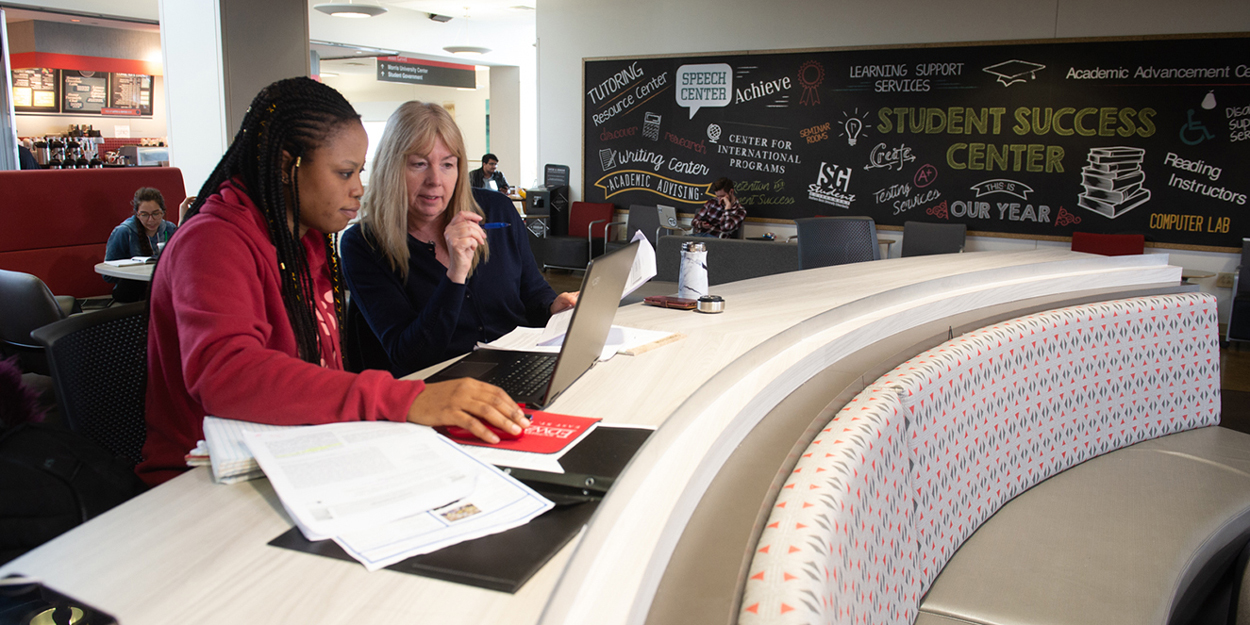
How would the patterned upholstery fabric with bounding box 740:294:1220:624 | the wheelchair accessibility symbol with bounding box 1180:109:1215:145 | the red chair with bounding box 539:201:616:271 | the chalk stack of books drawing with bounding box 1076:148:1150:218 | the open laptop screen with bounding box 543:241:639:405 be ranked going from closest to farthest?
1. the patterned upholstery fabric with bounding box 740:294:1220:624
2. the open laptop screen with bounding box 543:241:639:405
3. the wheelchair accessibility symbol with bounding box 1180:109:1215:145
4. the chalk stack of books drawing with bounding box 1076:148:1150:218
5. the red chair with bounding box 539:201:616:271

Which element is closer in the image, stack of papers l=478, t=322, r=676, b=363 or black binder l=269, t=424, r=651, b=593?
black binder l=269, t=424, r=651, b=593

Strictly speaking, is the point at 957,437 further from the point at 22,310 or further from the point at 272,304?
the point at 22,310

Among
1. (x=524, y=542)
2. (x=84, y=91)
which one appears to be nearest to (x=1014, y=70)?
(x=524, y=542)

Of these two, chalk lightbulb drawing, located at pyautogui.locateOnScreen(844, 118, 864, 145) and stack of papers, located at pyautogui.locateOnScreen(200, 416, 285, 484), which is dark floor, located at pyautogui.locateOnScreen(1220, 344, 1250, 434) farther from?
stack of papers, located at pyautogui.locateOnScreen(200, 416, 285, 484)

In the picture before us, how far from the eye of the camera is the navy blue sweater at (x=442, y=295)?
193 centimetres

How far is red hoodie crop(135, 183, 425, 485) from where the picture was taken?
3.60ft

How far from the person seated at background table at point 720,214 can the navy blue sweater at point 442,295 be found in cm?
531

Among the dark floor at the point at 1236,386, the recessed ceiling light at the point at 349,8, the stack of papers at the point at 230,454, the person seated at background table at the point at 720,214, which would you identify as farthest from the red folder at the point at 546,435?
the recessed ceiling light at the point at 349,8

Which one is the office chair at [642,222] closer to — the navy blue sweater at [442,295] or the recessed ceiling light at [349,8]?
the recessed ceiling light at [349,8]

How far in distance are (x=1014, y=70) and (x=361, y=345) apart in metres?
6.76

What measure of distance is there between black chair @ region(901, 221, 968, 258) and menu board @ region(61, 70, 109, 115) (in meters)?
10.0

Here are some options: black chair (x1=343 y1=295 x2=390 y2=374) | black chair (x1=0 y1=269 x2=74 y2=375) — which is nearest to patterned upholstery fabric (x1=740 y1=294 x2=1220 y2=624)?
black chair (x1=343 y1=295 x2=390 y2=374)

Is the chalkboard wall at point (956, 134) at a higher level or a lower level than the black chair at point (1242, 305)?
higher

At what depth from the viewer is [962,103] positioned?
727 cm
